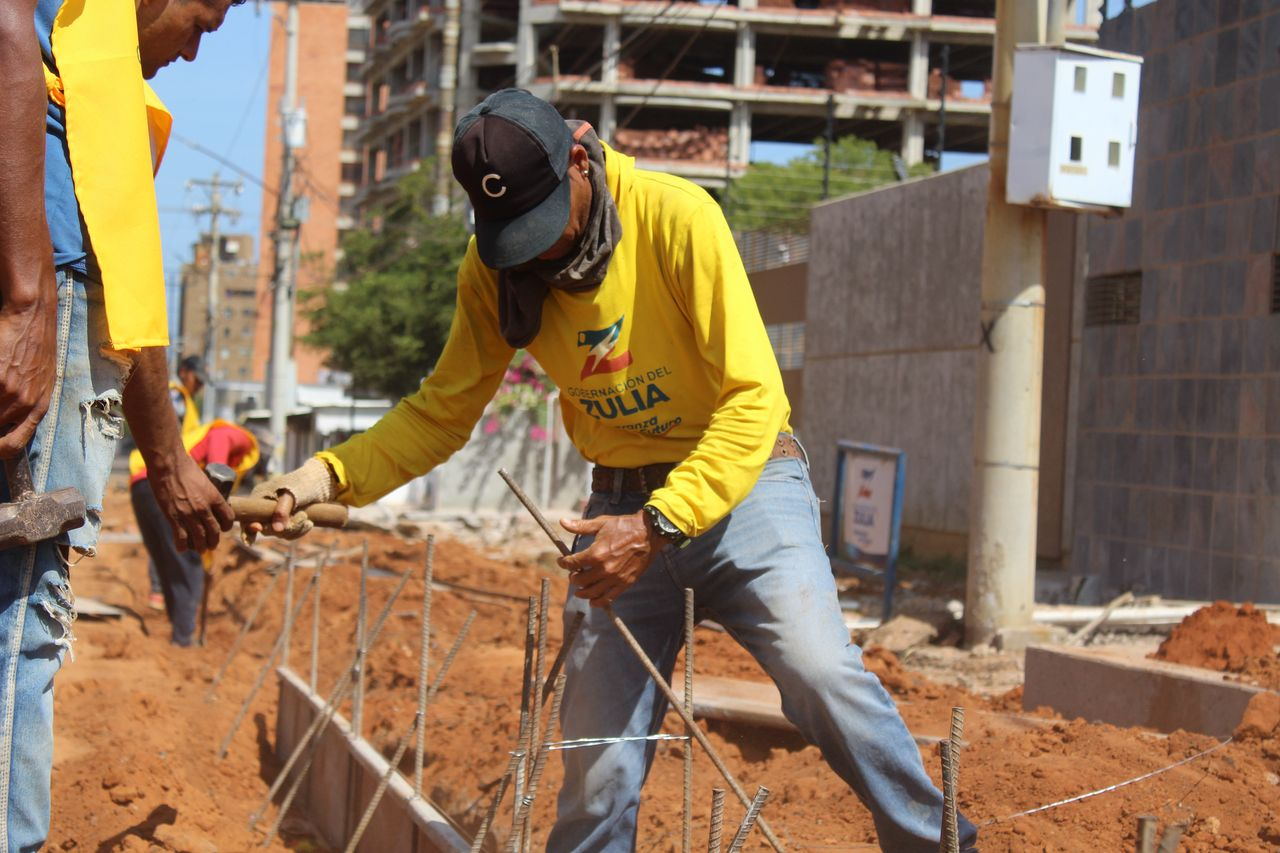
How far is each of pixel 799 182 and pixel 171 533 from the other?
34.7 m

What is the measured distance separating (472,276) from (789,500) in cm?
95

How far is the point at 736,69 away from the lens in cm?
5572

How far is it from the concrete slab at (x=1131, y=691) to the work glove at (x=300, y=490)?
130 inches

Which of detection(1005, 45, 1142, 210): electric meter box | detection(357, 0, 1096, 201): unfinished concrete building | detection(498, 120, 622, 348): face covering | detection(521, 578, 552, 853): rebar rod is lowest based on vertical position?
detection(521, 578, 552, 853): rebar rod

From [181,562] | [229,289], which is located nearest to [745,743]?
[181,562]

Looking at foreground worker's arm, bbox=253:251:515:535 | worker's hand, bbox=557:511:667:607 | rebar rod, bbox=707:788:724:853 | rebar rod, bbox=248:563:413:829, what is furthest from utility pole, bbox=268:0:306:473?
rebar rod, bbox=707:788:724:853

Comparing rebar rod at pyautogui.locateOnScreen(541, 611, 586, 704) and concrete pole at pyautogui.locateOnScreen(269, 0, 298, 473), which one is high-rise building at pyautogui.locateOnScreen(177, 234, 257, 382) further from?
rebar rod at pyautogui.locateOnScreen(541, 611, 586, 704)

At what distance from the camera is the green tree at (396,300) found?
3278 cm

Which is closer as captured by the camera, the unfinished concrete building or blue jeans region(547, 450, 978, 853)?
blue jeans region(547, 450, 978, 853)

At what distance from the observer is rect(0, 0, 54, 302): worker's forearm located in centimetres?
243

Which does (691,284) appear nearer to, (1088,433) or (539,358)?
(539,358)

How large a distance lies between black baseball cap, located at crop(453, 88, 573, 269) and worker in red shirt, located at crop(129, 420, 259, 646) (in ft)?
19.4

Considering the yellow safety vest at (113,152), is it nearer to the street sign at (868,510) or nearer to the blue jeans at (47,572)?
the blue jeans at (47,572)

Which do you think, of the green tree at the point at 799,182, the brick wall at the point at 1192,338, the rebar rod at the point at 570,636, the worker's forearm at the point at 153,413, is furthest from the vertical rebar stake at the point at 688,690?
the green tree at the point at 799,182
